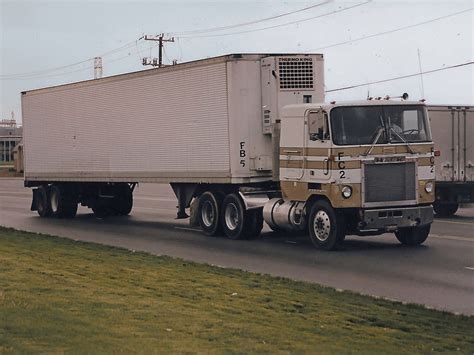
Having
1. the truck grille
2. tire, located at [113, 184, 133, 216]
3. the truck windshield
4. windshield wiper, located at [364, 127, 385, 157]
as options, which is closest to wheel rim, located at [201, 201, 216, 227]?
the truck windshield

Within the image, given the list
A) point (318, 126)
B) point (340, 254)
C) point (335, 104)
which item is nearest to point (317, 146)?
point (318, 126)

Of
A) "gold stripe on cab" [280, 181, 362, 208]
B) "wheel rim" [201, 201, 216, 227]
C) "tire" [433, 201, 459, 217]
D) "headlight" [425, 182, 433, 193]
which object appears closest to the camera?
"gold stripe on cab" [280, 181, 362, 208]

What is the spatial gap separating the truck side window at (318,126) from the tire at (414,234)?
2.76 meters

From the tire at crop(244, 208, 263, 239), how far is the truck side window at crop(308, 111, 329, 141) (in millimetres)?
2956

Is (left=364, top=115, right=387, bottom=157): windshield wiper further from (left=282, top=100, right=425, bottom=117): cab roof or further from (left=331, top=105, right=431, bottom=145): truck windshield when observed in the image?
(left=282, top=100, right=425, bottom=117): cab roof

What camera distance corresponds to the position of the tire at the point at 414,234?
734 inches

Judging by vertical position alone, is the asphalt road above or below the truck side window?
below

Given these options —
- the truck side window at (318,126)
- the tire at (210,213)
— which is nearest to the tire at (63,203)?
the tire at (210,213)

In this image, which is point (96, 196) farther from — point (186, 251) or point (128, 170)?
point (186, 251)

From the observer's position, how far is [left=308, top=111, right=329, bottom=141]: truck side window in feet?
58.9

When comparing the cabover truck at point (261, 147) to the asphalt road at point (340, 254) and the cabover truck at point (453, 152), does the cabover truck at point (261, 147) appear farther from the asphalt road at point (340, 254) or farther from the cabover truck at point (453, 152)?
the cabover truck at point (453, 152)

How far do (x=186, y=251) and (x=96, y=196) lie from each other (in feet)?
36.1

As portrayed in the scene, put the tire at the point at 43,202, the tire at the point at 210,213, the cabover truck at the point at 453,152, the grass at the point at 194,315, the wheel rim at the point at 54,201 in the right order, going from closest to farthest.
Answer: the grass at the point at 194,315, the tire at the point at 210,213, the cabover truck at the point at 453,152, the wheel rim at the point at 54,201, the tire at the point at 43,202

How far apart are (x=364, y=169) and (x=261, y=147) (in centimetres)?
345
